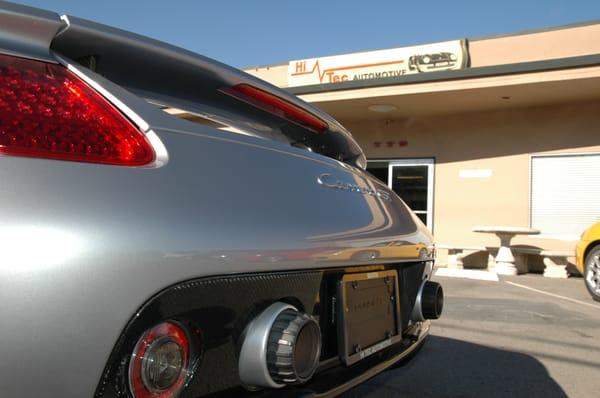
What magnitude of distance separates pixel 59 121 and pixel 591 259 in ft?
24.2

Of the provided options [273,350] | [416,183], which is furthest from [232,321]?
[416,183]

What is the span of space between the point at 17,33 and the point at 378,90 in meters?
10.0

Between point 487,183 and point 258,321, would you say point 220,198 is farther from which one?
point 487,183

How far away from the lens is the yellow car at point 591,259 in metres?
7.01

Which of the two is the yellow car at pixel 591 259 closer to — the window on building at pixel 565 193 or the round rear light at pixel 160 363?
the window on building at pixel 565 193

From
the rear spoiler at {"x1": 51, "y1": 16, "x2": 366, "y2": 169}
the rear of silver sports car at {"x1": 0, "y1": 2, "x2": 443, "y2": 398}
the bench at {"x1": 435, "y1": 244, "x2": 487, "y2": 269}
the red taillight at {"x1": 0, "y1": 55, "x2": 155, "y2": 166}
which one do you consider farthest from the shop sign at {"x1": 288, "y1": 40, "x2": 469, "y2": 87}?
the red taillight at {"x1": 0, "y1": 55, "x2": 155, "y2": 166}

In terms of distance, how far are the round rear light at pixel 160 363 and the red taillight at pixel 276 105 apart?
0.94 metres

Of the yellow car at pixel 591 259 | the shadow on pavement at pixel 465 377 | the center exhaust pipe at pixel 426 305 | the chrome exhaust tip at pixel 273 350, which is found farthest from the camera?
the yellow car at pixel 591 259

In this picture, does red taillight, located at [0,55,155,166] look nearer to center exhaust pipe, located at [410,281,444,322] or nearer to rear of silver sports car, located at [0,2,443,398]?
rear of silver sports car, located at [0,2,443,398]

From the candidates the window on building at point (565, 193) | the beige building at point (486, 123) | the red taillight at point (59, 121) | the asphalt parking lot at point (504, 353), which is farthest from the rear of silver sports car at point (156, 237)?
the window on building at point (565, 193)

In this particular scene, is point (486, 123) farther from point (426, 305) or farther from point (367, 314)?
point (367, 314)

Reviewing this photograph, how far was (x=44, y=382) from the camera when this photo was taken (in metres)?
1.04

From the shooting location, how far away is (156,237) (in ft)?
3.87

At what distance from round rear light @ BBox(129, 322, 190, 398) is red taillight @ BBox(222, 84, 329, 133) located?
3.08ft
